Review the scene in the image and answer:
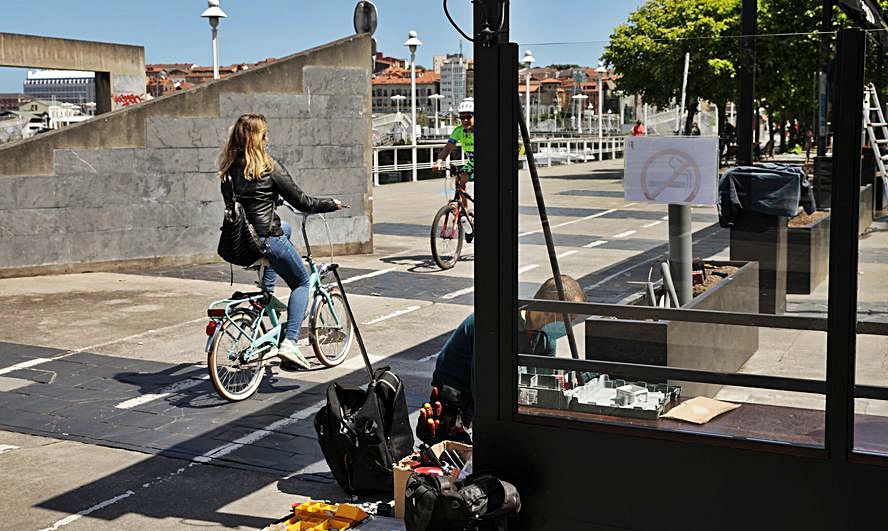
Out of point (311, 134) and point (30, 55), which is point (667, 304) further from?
point (30, 55)

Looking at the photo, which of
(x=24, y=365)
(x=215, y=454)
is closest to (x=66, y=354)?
(x=24, y=365)

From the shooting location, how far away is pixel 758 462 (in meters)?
3.96

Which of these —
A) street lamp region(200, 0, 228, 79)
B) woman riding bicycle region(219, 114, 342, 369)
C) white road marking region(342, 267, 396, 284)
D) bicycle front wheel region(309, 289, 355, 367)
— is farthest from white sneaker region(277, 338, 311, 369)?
street lamp region(200, 0, 228, 79)

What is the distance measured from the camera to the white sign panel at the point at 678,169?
4.39 m

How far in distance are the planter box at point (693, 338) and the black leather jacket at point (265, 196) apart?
3.18 metres

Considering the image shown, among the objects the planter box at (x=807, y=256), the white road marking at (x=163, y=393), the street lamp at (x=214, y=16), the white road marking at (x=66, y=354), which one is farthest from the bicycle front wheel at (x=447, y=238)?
the street lamp at (x=214, y=16)

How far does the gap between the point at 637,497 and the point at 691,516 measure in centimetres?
21

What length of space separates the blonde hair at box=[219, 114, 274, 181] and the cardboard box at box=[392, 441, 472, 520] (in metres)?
2.66

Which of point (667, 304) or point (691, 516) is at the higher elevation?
point (667, 304)

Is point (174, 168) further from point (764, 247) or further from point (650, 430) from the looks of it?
point (650, 430)

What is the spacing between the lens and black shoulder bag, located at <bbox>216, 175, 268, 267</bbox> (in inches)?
269

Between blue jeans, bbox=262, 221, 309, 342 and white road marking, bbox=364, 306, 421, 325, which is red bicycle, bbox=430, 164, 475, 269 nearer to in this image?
white road marking, bbox=364, 306, 421, 325

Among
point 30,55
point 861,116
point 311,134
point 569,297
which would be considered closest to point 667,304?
point 569,297

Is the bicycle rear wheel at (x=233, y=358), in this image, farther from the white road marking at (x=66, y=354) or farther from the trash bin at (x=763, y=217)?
the trash bin at (x=763, y=217)
